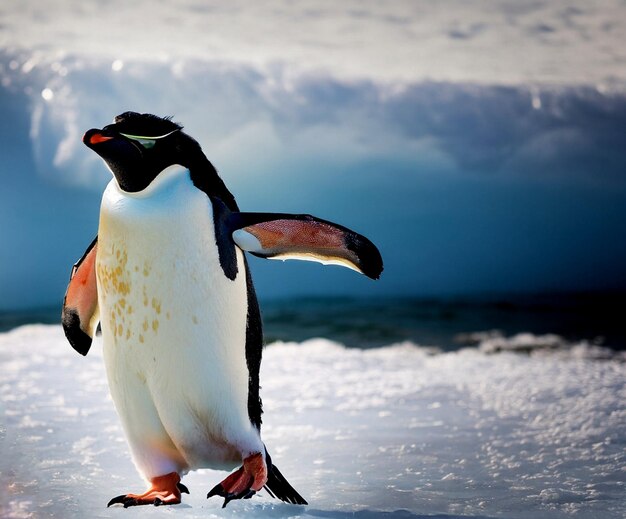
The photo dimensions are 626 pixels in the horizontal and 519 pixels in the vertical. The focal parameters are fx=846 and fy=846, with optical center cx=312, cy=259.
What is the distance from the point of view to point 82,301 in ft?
7.36

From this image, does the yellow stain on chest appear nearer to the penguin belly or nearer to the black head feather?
the penguin belly

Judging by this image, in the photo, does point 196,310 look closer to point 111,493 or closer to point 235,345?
point 235,345

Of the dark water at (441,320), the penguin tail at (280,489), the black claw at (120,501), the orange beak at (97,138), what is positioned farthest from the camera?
the dark water at (441,320)

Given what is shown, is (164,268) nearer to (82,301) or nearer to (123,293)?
(123,293)

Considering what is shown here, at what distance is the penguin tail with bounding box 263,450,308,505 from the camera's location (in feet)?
7.18

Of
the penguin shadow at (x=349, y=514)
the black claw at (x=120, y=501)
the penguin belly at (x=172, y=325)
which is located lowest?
the penguin shadow at (x=349, y=514)

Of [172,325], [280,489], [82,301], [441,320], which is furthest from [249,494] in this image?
[441,320]

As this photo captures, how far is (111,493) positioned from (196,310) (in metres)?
0.64

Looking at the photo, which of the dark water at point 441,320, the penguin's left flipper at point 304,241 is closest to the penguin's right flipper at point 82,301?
the penguin's left flipper at point 304,241

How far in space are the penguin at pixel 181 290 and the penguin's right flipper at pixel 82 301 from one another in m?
0.15

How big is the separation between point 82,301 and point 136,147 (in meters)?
0.51

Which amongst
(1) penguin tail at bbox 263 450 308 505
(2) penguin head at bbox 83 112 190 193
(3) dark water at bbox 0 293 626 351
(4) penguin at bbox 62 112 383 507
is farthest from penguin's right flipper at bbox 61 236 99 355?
(3) dark water at bbox 0 293 626 351

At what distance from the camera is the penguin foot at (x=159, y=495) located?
2.02 metres

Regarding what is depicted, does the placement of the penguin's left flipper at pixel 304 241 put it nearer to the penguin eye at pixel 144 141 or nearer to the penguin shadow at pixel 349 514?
the penguin eye at pixel 144 141
